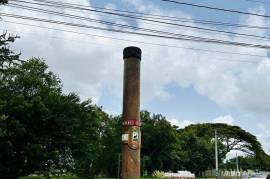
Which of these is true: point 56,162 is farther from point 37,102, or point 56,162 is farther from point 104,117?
point 104,117

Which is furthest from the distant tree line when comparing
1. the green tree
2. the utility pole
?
the utility pole

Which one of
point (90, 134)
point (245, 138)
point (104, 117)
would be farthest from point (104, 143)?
point (245, 138)

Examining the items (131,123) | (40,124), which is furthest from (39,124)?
(131,123)

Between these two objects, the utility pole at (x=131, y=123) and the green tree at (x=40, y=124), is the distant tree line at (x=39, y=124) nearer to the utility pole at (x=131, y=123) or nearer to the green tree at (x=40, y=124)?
the green tree at (x=40, y=124)

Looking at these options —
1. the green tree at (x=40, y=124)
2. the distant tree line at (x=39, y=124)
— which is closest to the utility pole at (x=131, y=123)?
the distant tree line at (x=39, y=124)

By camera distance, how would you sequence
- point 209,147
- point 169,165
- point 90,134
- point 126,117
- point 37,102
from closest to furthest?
1. point 126,117
2. point 37,102
3. point 90,134
4. point 169,165
5. point 209,147

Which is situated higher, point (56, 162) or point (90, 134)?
point (90, 134)

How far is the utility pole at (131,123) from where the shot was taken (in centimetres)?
1805

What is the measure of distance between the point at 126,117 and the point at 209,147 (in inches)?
2749

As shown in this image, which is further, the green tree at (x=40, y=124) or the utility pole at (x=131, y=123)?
the green tree at (x=40, y=124)

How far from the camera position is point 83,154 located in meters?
39.7

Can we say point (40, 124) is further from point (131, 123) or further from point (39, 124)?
point (131, 123)

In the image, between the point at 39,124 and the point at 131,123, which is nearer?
the point at 131,123

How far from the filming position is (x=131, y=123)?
17984 millimetres
